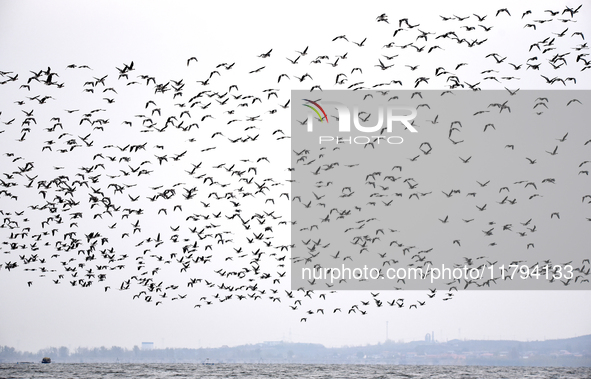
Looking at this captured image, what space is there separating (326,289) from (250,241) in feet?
46.8

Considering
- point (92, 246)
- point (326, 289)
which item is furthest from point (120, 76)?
point (326, 289)

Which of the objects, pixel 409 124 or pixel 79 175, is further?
pixel 409 124

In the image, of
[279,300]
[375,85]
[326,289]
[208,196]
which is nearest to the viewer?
[375,85]

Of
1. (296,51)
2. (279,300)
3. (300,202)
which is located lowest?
(279,300)

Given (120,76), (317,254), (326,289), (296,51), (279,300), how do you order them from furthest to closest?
1. (326,289)
2. (279,300)
3. (317,254)
4. (296,51)
5. (120,76)

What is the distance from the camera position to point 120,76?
34531mm

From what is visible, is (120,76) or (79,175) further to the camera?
(79,175)

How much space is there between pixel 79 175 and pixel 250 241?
1467 cm

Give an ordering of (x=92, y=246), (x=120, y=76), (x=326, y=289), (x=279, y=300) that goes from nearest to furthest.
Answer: (x=120, y=76) → (x=92, y=246) → (x=279, y=300) → (x=326, y=289)

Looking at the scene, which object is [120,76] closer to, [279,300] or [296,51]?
[296,51]

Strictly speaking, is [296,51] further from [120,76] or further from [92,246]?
[92,246]

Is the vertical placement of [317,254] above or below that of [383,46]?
below

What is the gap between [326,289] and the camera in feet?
211

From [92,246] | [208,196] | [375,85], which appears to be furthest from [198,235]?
[375,85]
